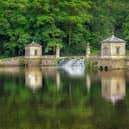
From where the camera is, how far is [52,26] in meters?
58.3

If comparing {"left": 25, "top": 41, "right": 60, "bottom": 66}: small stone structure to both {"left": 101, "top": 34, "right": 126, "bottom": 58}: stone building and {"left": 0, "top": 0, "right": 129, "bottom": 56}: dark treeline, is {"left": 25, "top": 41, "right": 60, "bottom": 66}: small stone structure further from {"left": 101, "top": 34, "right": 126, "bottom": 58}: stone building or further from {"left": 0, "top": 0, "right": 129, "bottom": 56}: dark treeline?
{"left": 101, "top": 34, "right": 126, "bottom": 58}: stone building

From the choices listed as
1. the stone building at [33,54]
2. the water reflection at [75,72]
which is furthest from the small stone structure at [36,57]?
the water reflection at [75,72]

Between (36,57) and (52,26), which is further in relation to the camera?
(52,26)

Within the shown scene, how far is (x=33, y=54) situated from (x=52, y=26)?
510 cm

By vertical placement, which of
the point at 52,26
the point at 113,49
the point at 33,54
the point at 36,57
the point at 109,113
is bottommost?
the point at 109,113

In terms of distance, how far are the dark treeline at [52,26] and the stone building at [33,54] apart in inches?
67.4

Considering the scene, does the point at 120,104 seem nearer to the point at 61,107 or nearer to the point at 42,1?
the point at 61,107

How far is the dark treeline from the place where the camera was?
58094 mm

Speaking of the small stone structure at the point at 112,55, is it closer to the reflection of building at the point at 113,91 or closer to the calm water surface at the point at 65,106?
the reflection of building at the point at 113,91

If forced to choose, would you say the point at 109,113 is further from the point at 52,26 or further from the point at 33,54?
the point at 52,26

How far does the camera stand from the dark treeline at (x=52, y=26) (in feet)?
191

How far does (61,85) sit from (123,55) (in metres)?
22.0

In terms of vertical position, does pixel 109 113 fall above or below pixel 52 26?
below

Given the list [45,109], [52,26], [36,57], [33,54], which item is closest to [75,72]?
[36,57]
